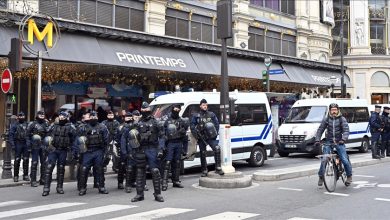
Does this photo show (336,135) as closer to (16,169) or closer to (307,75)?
(16,169)

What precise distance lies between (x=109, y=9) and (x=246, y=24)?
10190 millimetres

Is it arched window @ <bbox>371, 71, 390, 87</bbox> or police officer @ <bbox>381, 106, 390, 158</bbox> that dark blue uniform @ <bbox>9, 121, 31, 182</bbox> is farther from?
arched window @ <bbox>371, 71, 390, 87</bbox>

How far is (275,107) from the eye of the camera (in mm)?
22203

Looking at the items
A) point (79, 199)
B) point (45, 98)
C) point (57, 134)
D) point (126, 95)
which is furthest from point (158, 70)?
point (79, 199)

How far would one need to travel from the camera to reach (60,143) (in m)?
10.6

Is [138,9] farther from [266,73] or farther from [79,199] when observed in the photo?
[79,199]

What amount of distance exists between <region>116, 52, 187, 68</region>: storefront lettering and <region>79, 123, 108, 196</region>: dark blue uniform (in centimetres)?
774

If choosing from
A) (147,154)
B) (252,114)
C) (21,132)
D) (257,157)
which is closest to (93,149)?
(147,154)

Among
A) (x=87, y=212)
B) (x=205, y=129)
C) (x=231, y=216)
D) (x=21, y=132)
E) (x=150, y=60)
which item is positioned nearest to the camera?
(x=231, y=216)

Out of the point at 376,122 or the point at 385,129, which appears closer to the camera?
the point at 376,122

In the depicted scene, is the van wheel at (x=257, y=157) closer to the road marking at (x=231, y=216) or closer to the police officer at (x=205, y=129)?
the police officer at (x=205, y=129)

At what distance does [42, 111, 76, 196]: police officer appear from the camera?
10.6m

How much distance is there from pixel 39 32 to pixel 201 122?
7189 millimetres

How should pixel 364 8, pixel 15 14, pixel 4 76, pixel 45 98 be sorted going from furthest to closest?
pixel 364 8 → pixel 45 98 → pixel 15 14 → pixel 4 76
